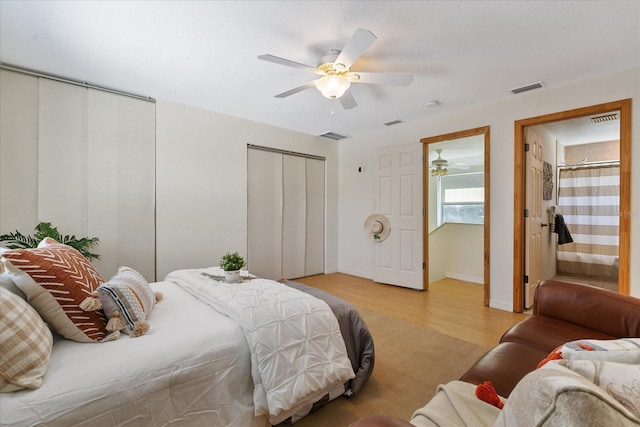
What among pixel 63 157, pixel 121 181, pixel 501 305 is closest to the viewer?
pixel 63 157

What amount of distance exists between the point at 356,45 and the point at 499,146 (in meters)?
2.45

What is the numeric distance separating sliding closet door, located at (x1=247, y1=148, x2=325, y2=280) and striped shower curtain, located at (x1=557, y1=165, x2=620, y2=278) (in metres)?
4.33

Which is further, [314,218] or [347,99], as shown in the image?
[314,218]

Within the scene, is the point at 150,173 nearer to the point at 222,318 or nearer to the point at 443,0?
the point at 222,318

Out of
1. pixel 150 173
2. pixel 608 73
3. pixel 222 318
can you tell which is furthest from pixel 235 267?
pixel 608 73

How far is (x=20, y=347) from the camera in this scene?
3.15ft

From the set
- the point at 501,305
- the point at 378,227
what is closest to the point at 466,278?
the point at 501,305

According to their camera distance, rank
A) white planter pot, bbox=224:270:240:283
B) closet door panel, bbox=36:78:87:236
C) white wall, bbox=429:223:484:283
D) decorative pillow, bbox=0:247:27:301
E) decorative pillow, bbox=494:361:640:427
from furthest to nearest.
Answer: white wall, bbox=429:223:484:283 < closet door panel, bbox=36:78:87:236 < white planter pot, bbox=224:270:240:283 < decorative pillow, bbox=0:247:27:301 < decorative pillow, bbox=494:361:640:427

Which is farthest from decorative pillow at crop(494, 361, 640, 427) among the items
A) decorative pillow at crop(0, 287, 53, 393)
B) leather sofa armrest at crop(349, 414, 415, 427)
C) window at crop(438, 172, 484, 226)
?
window at crop(438, 172, 484, 226)

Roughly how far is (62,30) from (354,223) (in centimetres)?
421

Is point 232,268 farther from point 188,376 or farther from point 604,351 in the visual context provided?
point 604,351

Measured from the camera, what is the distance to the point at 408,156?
4211 millimetres

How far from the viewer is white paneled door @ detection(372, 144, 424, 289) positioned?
4.12 m

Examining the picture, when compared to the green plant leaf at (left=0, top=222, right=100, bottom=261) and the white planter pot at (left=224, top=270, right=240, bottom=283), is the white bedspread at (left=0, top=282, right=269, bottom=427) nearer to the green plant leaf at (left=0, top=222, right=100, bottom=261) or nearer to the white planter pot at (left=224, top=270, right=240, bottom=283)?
the white planter pot at (left=224, top=270, right=240, bottom=283)
